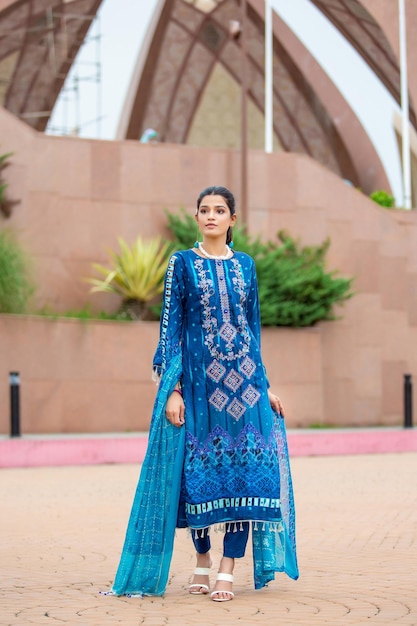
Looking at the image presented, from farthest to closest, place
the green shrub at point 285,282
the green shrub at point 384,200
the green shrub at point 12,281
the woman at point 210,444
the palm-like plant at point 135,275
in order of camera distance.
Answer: the green shrub at point 384,200 < the green shrub at point 285,282 < the palm-like plant at point 135,275 < the green shrub at point 12,281 < the woman at point 210,444

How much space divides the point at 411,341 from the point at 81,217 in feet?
21.1

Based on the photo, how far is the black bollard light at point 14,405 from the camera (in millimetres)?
14375

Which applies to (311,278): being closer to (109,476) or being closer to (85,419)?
(85,419)

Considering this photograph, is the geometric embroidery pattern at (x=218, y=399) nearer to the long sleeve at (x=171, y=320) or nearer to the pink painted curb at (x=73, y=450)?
the long sleeve at (x=171, y=320)

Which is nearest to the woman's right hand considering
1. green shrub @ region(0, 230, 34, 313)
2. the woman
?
the woman

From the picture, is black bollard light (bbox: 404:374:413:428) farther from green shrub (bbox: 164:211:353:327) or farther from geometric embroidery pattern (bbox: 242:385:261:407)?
geometric embroidery pattern (bbox: 242:385:261:407)

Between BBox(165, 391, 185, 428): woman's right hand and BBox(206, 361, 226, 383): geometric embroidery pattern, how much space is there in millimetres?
176

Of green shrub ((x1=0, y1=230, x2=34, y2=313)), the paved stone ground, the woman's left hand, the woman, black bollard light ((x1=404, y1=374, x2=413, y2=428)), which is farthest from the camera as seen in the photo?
black bollard light ((x1=404, y1=374, x2=413, y2=428))

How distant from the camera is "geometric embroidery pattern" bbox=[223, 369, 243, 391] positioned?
17.1ft

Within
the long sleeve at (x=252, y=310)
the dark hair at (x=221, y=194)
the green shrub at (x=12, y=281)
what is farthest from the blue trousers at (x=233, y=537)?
the green shrub at (x=12, y=281)

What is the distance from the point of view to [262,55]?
35031 mm

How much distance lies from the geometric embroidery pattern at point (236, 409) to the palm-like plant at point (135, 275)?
1233 centimetres

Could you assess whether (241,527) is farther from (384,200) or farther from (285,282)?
(384,200)

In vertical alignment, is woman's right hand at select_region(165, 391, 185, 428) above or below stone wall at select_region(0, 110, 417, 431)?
below
